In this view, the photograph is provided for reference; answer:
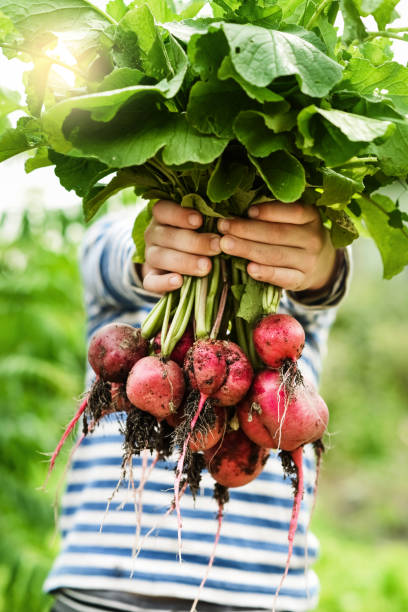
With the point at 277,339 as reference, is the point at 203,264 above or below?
above

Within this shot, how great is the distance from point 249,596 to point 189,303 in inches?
32.8

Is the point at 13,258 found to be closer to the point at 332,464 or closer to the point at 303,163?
the point at 303,163

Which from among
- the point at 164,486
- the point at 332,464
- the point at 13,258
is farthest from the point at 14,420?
the point at 332,464

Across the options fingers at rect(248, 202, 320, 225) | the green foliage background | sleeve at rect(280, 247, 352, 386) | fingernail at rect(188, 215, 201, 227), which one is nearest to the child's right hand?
fingernail at rect(188, 215, 201, 227)

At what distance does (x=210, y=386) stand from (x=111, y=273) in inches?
28.2

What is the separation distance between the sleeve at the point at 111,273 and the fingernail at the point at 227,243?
0.47 meters

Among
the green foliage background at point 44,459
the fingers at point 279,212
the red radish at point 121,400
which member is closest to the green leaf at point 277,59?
the fingers at point 279,212

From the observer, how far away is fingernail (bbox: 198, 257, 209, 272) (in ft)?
4.08

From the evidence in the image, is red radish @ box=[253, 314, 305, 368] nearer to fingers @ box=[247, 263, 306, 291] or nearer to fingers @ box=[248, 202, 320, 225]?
fingers @ box=[247, 263, 306, 291]

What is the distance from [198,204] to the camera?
4.09ft

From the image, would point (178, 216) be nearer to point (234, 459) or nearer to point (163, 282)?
point (163, 282)

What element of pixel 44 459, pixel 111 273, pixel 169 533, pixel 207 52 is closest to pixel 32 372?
pixel 44 459

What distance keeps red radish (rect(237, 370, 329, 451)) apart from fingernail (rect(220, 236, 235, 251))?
0.28m

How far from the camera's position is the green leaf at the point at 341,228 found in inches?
49.9
